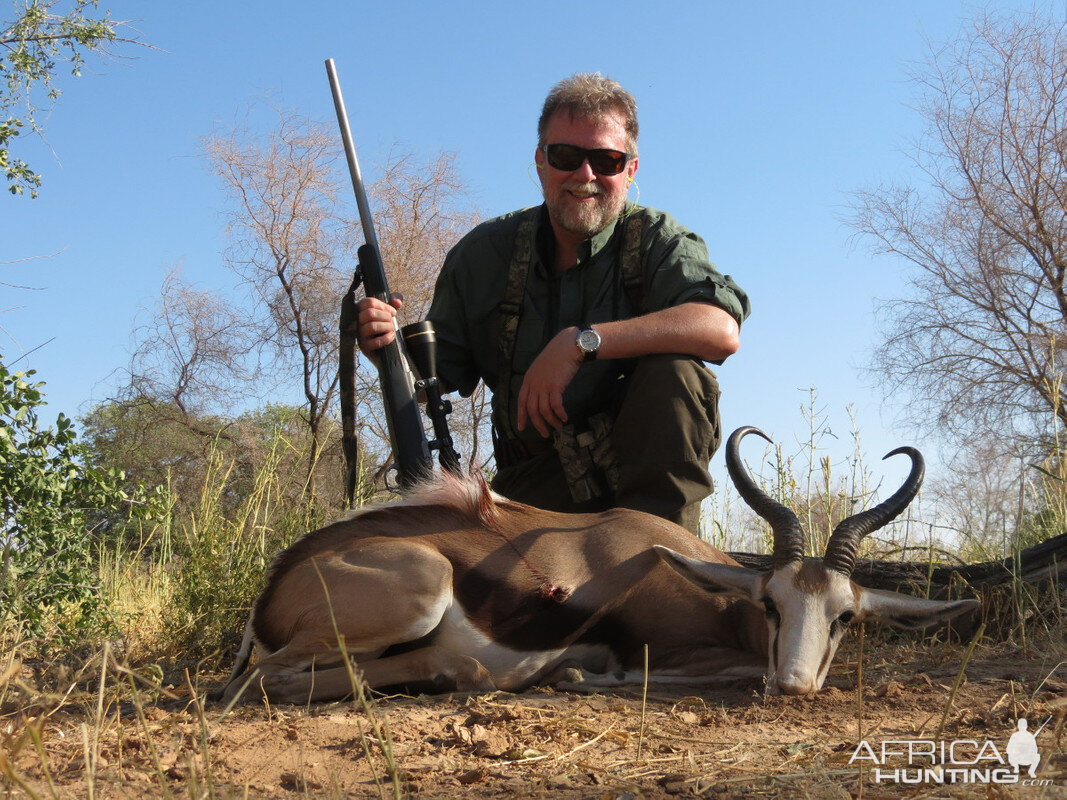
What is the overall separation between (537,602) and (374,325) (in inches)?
67.2

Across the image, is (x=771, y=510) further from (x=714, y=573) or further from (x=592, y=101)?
(x=592, y=101)

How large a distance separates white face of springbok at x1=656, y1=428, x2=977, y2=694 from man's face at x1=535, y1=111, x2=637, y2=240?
71.8 inches

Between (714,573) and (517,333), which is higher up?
(517,333)

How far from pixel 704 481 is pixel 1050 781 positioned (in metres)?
2.54

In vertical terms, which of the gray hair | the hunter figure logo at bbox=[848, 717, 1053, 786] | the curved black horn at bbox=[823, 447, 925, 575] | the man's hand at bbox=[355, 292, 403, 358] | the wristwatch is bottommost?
the hunter figure logo at bbox=[848, 717, 1053, 786]

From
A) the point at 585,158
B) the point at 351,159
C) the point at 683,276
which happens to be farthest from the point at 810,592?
the point at 351,159

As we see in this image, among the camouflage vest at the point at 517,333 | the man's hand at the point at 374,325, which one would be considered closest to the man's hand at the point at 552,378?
the camouflage vest at the point at 517,333

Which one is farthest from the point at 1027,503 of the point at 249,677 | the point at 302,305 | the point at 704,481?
the point at 302,305

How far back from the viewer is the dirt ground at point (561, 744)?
2279 millimetres

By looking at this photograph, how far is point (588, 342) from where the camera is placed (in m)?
4.46

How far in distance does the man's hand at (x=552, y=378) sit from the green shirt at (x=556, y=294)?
0.48 m

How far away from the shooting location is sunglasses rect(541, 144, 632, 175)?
5.19 meters

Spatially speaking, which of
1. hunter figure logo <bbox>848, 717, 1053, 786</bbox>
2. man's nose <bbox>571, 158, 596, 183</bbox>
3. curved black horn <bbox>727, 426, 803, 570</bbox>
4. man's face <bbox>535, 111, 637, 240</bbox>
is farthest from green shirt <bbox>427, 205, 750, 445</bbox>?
hunter figure logo <bbox>848, 717, 1053, 786</bbox>

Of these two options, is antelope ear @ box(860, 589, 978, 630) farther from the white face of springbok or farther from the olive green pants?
the olive green pants
